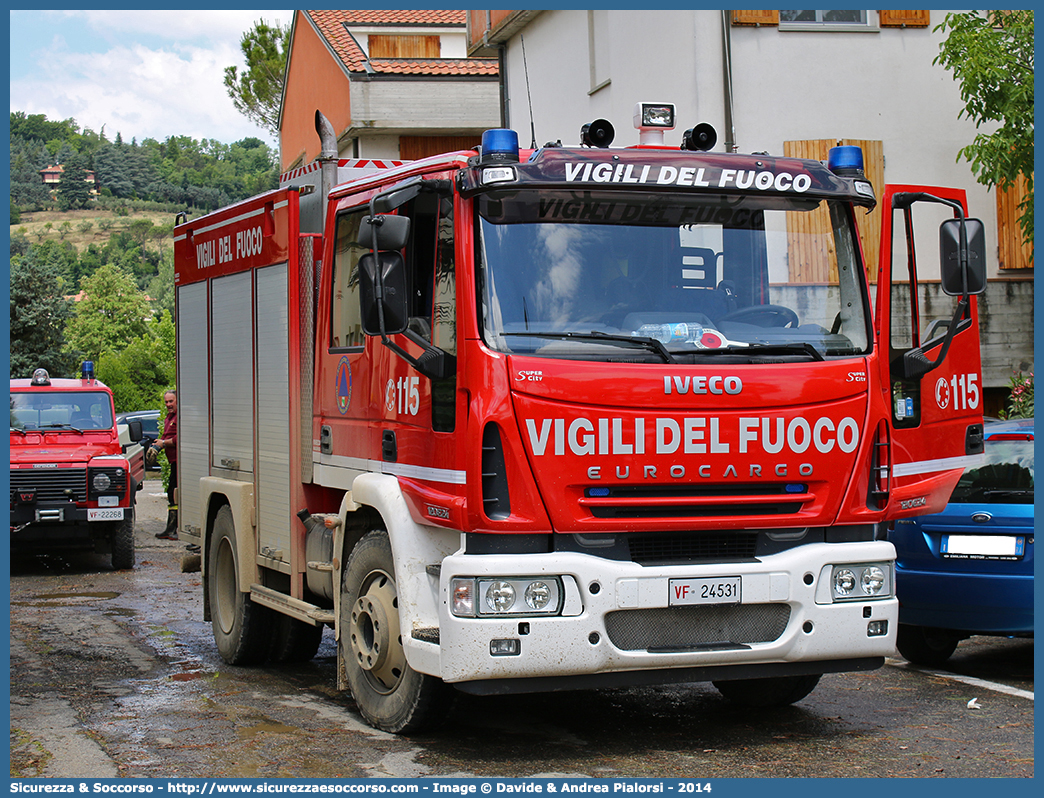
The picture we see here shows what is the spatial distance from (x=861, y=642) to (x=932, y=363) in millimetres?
1439

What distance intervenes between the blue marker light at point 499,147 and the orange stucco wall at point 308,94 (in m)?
24.0

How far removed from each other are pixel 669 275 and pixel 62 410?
38.6 feet

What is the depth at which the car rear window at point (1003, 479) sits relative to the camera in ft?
25.6

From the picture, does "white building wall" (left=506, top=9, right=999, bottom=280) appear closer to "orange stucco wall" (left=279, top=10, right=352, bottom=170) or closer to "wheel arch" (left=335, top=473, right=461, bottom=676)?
"wheel arch" (left=335, top=473, right=461, bottom=676)

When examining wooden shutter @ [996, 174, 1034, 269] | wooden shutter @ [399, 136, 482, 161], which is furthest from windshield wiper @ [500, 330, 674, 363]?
wooden shutter @ [399, 136, 482, 161]

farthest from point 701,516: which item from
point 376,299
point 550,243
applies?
point 376,299

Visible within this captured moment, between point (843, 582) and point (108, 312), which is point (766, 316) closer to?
point (843, 582)

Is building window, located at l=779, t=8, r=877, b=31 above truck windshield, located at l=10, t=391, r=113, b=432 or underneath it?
above

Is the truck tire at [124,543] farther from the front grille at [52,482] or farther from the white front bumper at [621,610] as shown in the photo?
the white front bumper at [621,610]

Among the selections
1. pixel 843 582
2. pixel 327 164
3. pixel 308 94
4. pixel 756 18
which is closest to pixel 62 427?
pixel 327 164

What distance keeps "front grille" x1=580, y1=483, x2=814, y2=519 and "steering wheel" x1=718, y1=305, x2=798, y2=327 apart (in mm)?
773

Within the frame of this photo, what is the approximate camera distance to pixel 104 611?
1151cm

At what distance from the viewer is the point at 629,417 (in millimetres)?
5875

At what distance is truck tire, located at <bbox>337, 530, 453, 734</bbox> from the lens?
20.9 feet
